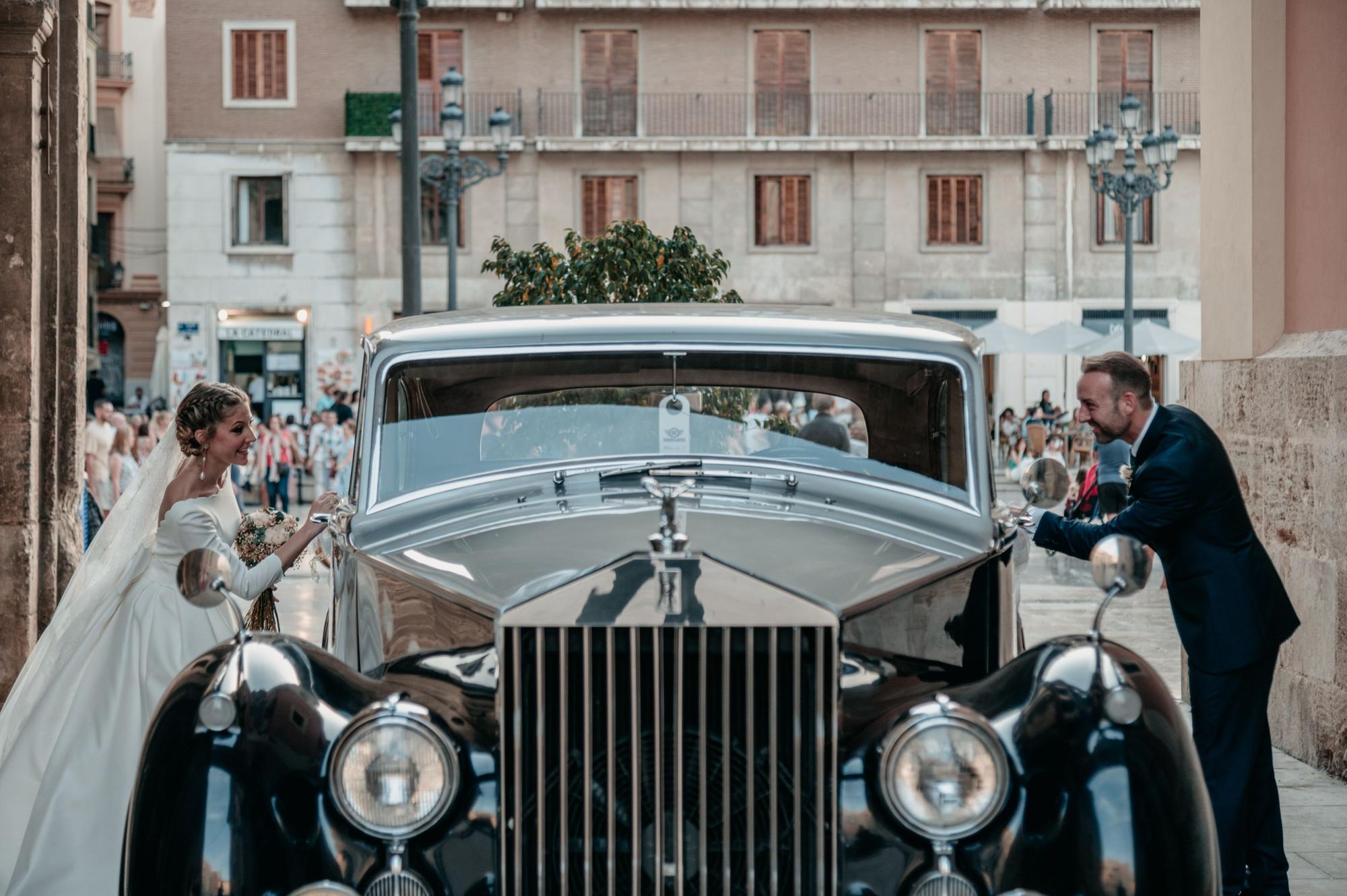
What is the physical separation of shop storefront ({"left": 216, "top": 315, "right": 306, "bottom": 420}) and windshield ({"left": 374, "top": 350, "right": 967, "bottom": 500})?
28.3m

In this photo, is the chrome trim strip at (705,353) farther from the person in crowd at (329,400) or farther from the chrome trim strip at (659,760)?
the person in crowd at (329,400)

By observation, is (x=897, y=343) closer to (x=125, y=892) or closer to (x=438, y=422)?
(x=438, y=422)

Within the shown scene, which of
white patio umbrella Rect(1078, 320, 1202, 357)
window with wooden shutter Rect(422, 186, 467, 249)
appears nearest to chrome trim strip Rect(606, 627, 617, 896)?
white patio umbrella Rect(1078, 320, 1202, 357)

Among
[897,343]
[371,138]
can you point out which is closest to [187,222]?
[371,138]

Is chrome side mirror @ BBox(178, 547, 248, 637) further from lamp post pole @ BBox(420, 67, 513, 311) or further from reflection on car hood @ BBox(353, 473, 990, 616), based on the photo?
lamp post pole @ BBox(420, 67, 513, 311)

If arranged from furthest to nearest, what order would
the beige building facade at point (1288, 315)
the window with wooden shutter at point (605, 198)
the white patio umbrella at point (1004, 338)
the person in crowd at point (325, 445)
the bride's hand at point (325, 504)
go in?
the window with wooden shutter at point (605, 198) < the white patio umbrella at point (1004, 338) < the person in crowd at point (325, 445) < the beige building facade at point (1288, 315) < the bride's hand at point (325, 504)

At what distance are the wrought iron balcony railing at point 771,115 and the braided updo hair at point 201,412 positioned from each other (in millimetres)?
27814

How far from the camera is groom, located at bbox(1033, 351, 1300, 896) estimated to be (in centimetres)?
471

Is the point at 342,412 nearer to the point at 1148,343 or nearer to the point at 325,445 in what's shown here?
the point at 325,445

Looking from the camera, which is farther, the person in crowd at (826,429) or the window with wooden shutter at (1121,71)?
the window with wooden shutter at (1121,71)

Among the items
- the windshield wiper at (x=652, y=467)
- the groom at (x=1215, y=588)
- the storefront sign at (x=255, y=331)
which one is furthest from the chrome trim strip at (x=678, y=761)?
the storefront sign at (x=255, y=331)

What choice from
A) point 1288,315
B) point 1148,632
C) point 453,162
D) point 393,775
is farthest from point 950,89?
point 393,775

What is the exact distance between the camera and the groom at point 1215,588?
4711 mm

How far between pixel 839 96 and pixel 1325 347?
26585 mm
